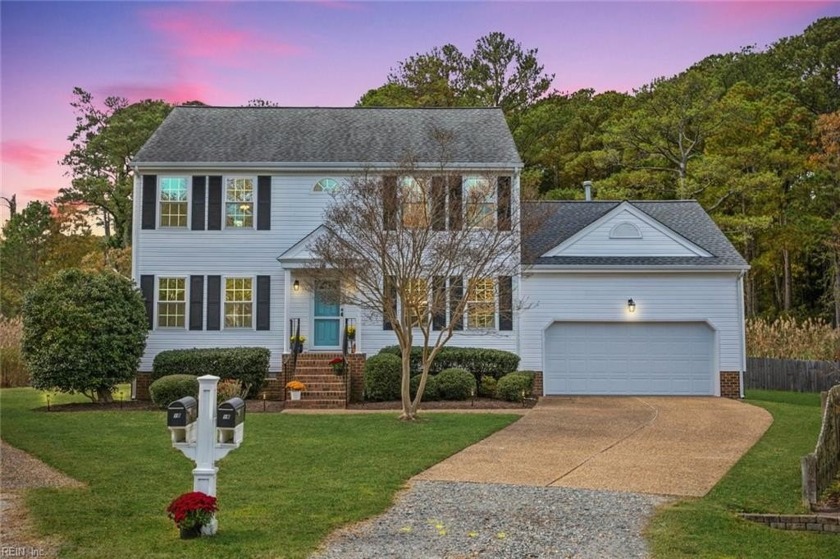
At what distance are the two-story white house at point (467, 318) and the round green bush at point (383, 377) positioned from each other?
1670 millimetres

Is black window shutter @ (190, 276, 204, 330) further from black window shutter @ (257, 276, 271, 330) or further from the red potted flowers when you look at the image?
the red potted flowers

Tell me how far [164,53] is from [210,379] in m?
14.0

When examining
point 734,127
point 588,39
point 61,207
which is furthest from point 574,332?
point 61,207

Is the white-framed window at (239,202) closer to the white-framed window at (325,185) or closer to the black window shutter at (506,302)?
the white-framed window at (325,185)

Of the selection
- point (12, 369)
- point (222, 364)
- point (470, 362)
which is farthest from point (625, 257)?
point (12, 369)

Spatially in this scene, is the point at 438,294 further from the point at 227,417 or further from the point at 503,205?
the point at 227,417

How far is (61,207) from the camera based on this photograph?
117 feet

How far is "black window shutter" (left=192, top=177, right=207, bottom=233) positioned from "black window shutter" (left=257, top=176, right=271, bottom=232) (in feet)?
4.63

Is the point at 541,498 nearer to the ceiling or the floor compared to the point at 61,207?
nearer to the floor

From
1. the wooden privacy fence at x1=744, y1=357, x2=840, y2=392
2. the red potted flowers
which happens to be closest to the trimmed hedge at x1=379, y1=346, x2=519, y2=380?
the wooden privacy fence at x1=744, y1=357, x2=840, y2=392

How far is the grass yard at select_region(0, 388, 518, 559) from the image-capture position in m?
6.05

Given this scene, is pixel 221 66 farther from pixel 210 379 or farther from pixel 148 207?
pixel 210 379

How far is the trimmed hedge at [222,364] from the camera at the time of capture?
1748cm

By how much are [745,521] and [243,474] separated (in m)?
5.46
